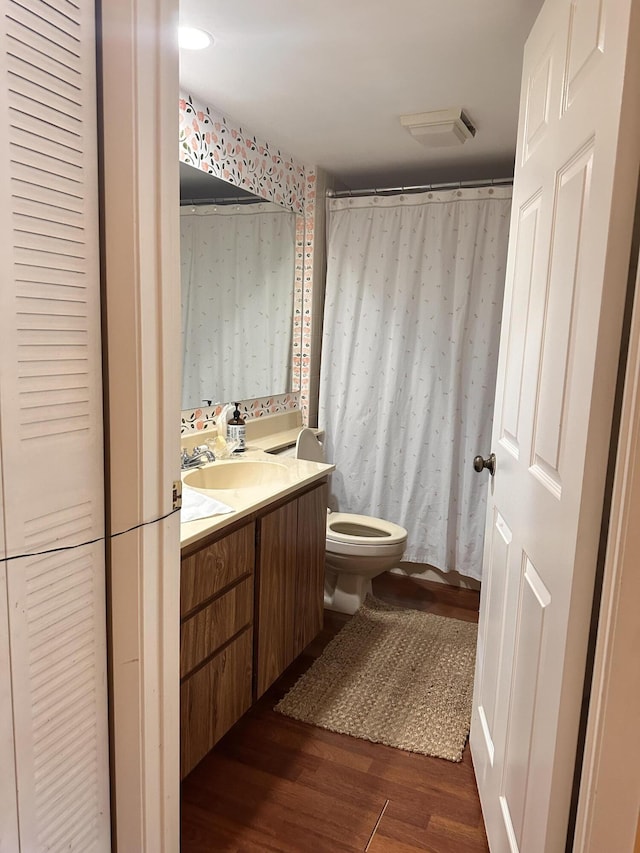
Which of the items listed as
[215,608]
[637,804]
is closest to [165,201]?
[215,608]

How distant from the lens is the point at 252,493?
6.23ft

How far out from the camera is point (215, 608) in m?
1.65

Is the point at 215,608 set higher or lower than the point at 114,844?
higher

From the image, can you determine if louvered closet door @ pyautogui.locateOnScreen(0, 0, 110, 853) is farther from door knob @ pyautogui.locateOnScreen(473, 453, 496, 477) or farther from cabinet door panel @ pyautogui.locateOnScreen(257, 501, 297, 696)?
door knob @ pyautogui.locateOnScreen(473, 453, 496, 477)

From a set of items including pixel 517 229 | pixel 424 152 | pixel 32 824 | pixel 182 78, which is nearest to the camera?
pixel 32 824

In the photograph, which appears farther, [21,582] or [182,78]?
[182,78]

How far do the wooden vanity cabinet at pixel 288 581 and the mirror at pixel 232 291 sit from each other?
2.29 ft

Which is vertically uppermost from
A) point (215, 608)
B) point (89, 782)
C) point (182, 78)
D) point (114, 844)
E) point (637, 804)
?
point (182, 78)

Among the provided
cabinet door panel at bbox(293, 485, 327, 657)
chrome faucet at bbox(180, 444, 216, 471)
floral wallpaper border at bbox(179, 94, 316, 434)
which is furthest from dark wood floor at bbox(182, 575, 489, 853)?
floral wallpaper border at bbox(179, 94, 316, 434)

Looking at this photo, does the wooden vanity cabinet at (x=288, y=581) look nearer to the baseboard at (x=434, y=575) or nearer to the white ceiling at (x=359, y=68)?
the baseboard at (x=434, y=575)

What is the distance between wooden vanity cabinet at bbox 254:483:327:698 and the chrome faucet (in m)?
0.42

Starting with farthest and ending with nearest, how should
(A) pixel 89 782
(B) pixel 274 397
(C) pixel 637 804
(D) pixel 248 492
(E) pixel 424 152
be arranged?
1. (B) pixel 274 397
2. (E) pixel 424 152
3. (D) pixel 248 492
4. (A) pixel 89 782
5. (C) pixel 637 804

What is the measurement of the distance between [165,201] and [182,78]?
135cm

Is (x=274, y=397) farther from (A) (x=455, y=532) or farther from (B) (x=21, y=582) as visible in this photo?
(B) (x=21, y=582)
